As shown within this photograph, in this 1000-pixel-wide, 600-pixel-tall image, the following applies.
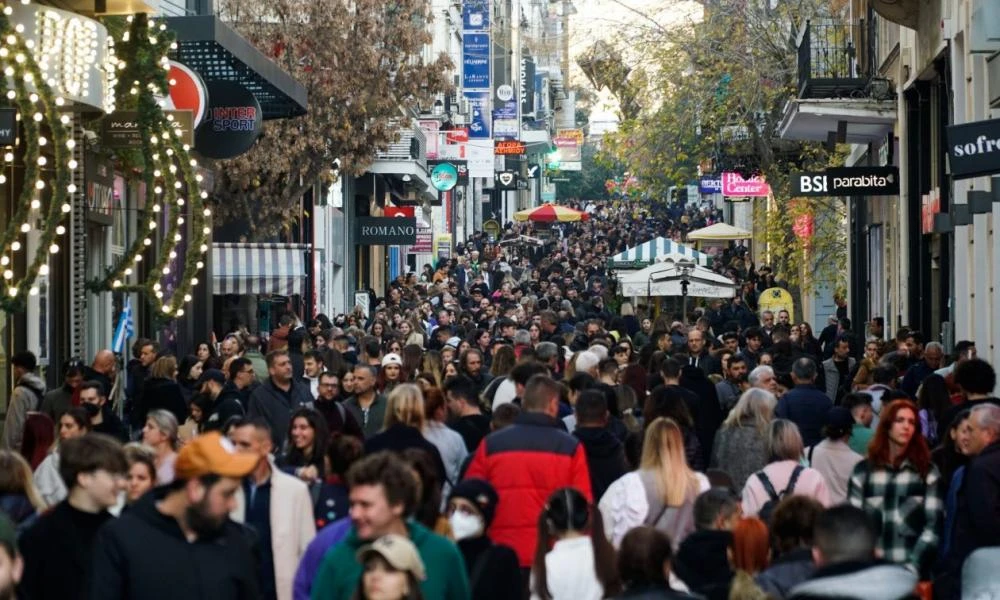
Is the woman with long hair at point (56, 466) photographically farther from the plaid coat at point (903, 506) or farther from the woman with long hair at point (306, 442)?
the plaid coat at point (903, 506)

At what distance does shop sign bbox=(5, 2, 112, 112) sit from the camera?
59.2 ft

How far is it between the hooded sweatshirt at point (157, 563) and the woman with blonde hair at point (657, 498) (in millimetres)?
3223

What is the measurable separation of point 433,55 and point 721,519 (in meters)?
59.2

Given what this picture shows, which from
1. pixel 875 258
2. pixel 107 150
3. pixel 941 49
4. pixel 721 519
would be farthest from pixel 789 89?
pixel 721 519

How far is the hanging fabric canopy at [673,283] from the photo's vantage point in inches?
1358

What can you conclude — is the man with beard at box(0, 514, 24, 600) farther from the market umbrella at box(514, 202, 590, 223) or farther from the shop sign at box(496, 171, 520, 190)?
the shop sign at box(496, 171, 520, 190)

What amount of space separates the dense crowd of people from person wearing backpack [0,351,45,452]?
0.09 feet

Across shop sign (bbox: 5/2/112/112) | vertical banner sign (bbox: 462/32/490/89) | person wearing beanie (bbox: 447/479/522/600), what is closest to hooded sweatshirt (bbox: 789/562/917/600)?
person wearing beanie (bbox: 447/479/522/600)

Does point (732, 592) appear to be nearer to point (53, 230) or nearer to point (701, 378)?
point (701, 378)

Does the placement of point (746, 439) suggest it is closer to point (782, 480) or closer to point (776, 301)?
point (782, 480)

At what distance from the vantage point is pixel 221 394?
14703mm

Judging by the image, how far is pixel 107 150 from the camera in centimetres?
2252

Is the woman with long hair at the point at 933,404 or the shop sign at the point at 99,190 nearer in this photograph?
the woman with long hair at the point at 933,404

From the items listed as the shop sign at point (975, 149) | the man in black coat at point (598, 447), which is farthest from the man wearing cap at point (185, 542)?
the shop sign at point (975, 149)
